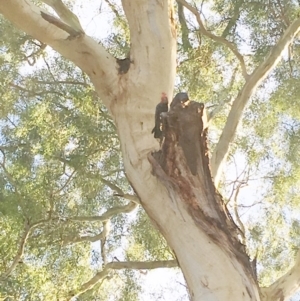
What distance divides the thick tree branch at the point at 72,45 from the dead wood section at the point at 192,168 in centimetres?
63

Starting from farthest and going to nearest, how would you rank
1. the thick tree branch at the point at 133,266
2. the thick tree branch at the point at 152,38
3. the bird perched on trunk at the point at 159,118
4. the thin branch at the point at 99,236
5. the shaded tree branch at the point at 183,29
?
the shaded tree branch at the point at 183,29 < the thin branch at the point at 99,236 < the thick tree branch at the point at 133,266 < the thick tree branch at the point at 152,38 < the bird perched on trunk at the point at 159,118

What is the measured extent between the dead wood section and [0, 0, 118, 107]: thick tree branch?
629 mm

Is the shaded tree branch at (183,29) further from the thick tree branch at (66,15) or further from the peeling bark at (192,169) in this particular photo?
the peeling bark at (192,169)

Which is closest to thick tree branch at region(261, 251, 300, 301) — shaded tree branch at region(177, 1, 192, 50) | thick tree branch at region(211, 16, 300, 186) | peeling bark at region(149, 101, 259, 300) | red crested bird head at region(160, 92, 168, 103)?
thick tree branch at region(211, 16, 300, 186)

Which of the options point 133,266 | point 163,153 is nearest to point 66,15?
point 163,153

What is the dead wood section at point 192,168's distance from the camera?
232 centimetres

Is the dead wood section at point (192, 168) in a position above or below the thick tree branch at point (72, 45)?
below

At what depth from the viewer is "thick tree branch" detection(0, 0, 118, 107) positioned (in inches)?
114

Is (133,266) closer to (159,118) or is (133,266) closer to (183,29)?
(183,29)

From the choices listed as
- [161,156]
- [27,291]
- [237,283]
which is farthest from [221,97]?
[237,283]

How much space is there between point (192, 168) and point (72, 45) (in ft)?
3.37

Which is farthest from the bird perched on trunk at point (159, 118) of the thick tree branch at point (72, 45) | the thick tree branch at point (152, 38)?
the thick tree branch at point (72, 45)

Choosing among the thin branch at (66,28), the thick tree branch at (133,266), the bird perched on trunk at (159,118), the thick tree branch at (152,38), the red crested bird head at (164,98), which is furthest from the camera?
the thick tree branch at (133,266)

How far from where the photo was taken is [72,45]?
9.80 feet
